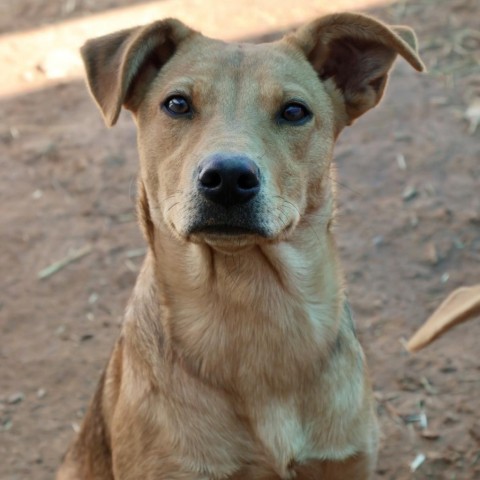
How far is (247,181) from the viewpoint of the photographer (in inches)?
150

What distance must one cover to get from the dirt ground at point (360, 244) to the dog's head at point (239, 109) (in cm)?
180

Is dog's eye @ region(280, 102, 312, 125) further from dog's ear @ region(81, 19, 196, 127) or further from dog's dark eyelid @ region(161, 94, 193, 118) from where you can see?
dog's ear @ region(81, 19, 196, 127)

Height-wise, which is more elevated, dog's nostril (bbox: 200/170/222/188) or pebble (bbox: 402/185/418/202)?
dog's nostril (bbox: 200/170/222/188)

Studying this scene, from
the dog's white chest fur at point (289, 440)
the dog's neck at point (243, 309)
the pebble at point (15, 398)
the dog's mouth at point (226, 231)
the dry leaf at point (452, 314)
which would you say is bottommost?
the pebble at point (15, 398)

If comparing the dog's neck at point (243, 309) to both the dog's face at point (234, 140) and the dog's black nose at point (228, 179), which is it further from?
the dog's black nose at point (228, 179)

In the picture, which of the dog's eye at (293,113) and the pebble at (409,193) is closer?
the dog's eye at (293,113)

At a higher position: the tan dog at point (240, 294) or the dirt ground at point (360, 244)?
the tan dog at point (240, 294)

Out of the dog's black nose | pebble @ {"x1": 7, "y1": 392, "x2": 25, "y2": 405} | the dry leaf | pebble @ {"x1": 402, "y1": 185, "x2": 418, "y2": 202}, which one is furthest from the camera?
pebble @ {"x1": 402, "y1": 185, "x2": 418, "y2": 202}

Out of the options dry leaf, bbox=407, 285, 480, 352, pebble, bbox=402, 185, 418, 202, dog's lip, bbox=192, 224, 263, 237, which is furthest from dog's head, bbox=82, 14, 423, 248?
pebble, bbox=402, 185, 418, 202

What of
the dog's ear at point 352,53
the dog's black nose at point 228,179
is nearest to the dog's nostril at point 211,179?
the dog's black nose at point 228,179

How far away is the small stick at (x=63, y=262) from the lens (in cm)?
697

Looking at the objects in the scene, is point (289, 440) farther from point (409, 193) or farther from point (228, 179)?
point (409, 193)

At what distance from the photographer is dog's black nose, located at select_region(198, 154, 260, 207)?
3775mm

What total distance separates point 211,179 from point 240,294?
0.69 m
